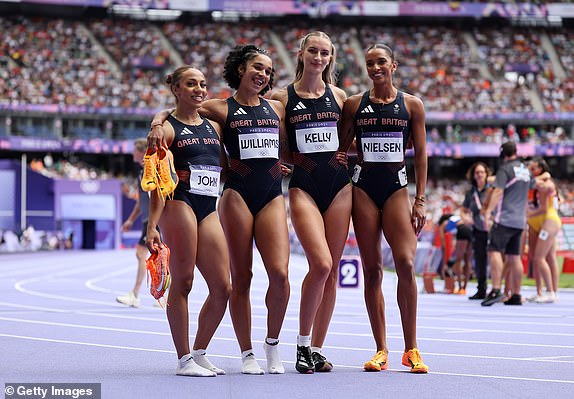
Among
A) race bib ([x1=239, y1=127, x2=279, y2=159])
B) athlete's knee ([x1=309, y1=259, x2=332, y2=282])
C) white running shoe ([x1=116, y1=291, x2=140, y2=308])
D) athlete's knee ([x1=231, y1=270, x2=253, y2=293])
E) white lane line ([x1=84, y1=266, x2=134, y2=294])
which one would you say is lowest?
white lane line ([x1=84, y1=266, x2=134, y2=294])

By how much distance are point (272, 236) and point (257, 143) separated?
0.60m

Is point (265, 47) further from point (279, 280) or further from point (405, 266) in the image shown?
point (279, 280)

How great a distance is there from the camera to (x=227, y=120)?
19.9 ft

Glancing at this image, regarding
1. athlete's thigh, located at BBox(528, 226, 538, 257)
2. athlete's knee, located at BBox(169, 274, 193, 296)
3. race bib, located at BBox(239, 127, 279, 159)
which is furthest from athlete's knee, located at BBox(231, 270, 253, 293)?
athlete's thigh, located at BBox(528, 226, 538, 257)

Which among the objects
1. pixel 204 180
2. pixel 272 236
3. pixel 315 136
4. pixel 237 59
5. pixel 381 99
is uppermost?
pixel 237 59

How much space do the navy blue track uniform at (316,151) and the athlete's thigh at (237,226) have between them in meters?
0.43

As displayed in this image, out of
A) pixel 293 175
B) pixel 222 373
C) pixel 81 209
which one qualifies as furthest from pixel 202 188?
pixel 81 209

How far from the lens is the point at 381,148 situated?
6273 millimetres

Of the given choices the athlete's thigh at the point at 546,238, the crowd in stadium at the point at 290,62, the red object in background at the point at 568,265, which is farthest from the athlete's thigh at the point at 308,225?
the crowd in stadium at the point at 290,62

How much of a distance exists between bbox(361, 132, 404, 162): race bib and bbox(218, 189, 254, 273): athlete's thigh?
95 cm

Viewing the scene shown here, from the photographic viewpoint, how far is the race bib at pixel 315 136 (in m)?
6.14

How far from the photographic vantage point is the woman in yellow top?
40.0ft

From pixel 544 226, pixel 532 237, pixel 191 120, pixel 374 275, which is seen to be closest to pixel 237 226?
pixel 191 120

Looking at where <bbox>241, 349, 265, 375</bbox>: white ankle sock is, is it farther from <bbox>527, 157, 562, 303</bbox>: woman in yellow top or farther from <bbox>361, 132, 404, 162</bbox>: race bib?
<bbox>527, 157, 562, 303</bbox>: woman in yellow top
